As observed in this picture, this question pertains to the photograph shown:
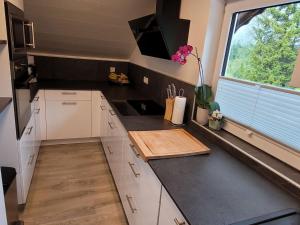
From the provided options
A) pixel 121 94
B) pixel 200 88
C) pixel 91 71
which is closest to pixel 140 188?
pixel 200 88

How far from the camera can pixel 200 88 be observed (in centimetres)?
176

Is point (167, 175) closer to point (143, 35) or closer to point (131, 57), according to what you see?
point (143, 35)

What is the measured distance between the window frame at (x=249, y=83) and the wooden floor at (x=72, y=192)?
3.99 feet

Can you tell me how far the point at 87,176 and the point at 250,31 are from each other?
2.07 metres

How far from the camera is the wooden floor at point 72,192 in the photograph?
182cm

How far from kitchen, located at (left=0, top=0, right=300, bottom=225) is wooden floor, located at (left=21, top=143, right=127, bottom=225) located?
1 cm

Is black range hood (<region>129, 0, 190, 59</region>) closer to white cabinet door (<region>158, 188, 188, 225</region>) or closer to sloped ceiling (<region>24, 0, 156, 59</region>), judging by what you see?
sloped ceiling (<region>24, 0, 156, 59</region>)

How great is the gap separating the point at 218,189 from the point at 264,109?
631mm

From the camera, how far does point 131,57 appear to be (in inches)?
135

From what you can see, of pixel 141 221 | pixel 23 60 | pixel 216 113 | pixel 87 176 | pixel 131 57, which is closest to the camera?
pixel 141 221

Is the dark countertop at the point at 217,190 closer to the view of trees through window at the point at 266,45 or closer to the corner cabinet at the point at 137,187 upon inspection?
the corner cabinet at the point at 137,187

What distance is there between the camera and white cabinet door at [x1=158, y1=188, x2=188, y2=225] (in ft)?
3.04

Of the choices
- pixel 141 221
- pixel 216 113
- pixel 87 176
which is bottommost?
pixel 87 176

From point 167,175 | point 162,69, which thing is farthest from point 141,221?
point 162,69
